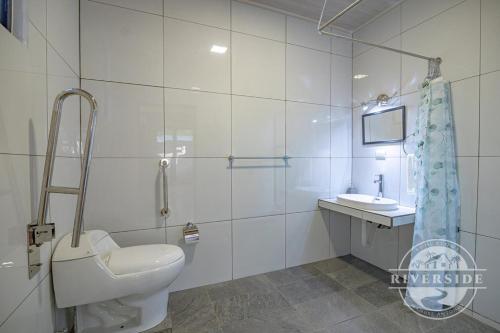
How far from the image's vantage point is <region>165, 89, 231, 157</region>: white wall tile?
1.90 metres

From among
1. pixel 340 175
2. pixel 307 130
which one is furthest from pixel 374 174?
pixel 307 130

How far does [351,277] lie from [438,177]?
3.84ft

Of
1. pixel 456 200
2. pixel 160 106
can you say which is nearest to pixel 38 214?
pixel 160 106

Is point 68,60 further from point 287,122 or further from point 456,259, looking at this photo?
point 456,259

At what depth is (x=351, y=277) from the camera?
221 cm

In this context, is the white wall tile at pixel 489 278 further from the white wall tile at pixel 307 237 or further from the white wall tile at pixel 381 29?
the white wall tile at pixel 381 29

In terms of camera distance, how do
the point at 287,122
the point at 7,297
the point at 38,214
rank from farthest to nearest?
the point at 287,122 → the point at 38,214 → the point at 7,297

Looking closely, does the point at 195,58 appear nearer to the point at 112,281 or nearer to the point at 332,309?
the point at 112,281

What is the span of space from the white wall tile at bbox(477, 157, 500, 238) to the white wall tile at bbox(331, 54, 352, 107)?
1.32 meters

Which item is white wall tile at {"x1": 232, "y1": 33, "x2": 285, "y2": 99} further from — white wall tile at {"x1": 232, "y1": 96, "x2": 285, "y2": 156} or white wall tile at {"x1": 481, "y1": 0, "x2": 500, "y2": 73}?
white wall tile at {"x1": 481, "y1": 0, "x2": 500, "y2": 73}

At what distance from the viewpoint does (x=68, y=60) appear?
1.46 meters

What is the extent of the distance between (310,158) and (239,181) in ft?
2.67

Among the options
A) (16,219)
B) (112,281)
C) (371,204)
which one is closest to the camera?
(16,219)

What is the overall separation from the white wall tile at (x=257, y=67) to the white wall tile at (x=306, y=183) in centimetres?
72
